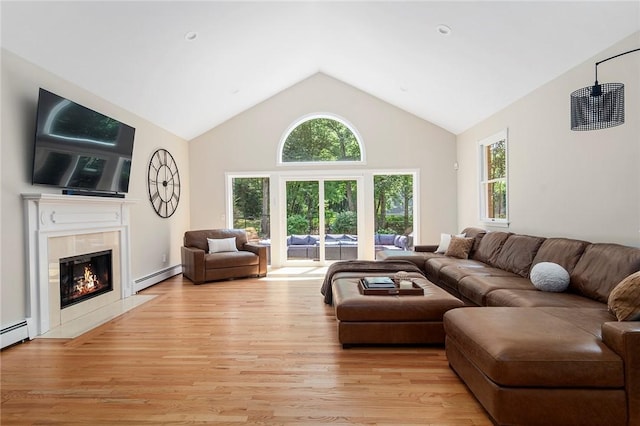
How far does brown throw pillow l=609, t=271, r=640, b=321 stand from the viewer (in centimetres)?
209

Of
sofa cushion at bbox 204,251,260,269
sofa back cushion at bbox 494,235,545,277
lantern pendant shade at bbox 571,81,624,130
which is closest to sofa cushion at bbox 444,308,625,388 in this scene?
lantern pendant shade at bbox 571,81,624,130

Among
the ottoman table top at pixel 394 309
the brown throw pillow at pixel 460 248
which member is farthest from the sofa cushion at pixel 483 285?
the brown throw pillow at pixel 460 248

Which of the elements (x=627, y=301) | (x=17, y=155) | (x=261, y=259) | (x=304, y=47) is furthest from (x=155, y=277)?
(x=627, y=301)

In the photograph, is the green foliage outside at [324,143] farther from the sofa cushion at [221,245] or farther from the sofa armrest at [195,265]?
the sofa armrest at [195,265]

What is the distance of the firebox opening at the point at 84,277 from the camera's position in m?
3.93

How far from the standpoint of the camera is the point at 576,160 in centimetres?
375

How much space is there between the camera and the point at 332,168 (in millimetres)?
7359

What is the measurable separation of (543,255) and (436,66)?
2.88 meters

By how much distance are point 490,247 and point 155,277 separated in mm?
5176

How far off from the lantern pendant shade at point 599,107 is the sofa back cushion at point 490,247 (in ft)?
7.59

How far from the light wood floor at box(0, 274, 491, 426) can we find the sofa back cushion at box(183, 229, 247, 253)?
262 centimetres

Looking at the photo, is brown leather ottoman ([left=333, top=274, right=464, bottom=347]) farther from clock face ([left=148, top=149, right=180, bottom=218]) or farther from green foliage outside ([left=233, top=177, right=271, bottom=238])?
green foliage outside ([left=233, top=177, right=271, bottom=238])

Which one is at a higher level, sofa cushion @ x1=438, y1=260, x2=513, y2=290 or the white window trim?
the white window trim

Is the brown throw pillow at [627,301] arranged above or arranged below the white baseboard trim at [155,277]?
above
